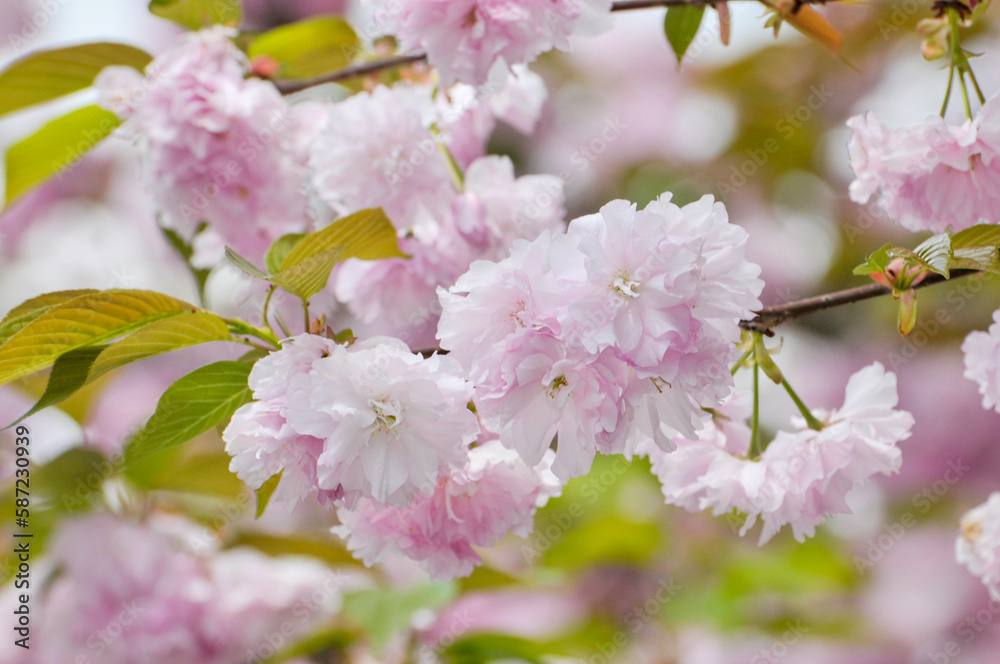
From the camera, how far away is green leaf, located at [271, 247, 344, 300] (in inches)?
19.7

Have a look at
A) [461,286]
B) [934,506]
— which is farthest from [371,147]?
[934,506]

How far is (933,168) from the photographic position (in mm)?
606

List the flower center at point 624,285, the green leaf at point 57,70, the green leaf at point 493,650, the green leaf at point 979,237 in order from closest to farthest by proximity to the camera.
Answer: the flower center at point 624,285 < the green leaf at point 979,237 < the green leaf at point 57,70 < the green leaf at point 493,650

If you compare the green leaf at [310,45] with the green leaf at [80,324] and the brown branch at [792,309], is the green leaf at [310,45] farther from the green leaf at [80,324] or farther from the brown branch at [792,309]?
the brown branch at [792,309]

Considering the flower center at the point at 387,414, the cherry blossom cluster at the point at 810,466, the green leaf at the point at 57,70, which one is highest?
the green leaf at the point at 57,70

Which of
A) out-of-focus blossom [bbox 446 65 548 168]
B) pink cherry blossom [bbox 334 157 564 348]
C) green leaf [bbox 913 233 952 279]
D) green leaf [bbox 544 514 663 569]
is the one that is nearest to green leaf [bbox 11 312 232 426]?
pink cherry blossom [bbox 334 157 564 348]

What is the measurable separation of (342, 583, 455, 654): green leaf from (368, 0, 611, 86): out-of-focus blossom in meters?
0.63

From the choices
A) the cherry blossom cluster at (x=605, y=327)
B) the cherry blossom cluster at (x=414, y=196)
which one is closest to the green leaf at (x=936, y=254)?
the cherry blossom cluster at (x=605, y=327)

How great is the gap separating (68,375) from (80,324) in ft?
0.11

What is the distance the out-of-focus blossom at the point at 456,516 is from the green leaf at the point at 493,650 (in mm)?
458

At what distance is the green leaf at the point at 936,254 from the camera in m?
0.46

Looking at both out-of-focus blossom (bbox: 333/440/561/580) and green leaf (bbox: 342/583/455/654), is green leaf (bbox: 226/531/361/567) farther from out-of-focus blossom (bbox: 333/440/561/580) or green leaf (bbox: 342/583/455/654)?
out-of-focus blossom (bbox: 333/440/561/580)

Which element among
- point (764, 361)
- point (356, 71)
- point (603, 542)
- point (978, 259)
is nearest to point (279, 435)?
point (764, 361)

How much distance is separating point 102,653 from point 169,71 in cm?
69
